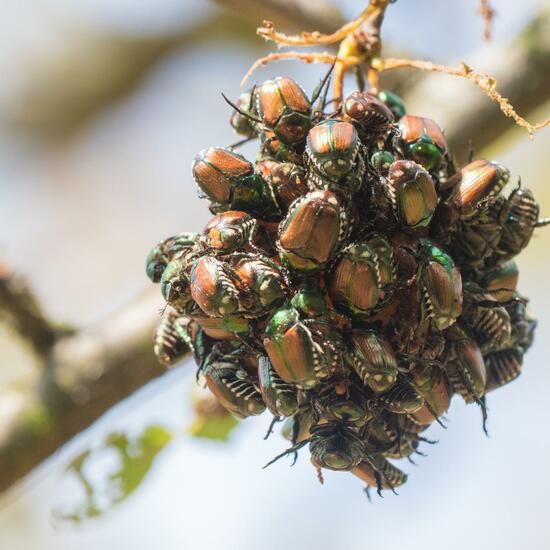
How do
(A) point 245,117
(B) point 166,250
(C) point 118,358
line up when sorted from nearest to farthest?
(B) point 166,250
(A) point 245,117
(C) point 118,358

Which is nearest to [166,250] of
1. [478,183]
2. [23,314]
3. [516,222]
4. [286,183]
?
[286,183]

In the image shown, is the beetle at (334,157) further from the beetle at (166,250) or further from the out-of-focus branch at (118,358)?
the out-of-focus branch at (118,358)

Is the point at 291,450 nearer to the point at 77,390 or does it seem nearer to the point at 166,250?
the point at 166,250

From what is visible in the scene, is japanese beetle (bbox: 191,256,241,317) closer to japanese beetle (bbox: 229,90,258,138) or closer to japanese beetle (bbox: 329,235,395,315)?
japanese beetle (bbox: 329,235,395,315)

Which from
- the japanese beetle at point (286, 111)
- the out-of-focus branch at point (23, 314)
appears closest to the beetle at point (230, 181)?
the japanese beetle at point (286, 111)

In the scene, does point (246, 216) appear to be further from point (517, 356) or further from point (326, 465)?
point (517, 356)

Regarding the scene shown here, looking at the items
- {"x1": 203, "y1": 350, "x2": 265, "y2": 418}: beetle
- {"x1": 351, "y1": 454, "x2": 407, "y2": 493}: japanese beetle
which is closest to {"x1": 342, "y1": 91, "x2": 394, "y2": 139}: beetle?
{"x1": 203, "y1": 350, "x2": 265, "y2": 418}: beetle

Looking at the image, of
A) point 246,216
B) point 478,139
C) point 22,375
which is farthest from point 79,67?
point 246,216
